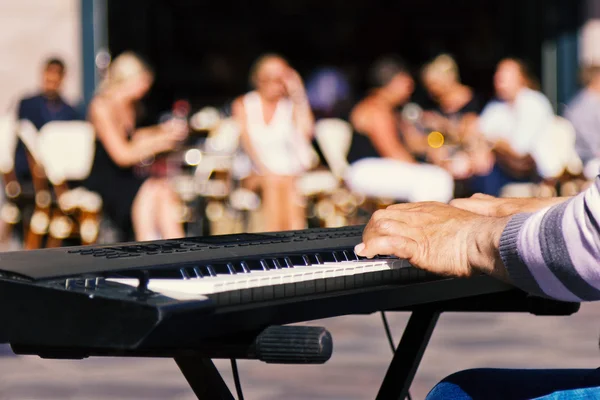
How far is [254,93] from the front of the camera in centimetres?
977

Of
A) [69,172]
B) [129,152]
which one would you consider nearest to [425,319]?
[129,152]

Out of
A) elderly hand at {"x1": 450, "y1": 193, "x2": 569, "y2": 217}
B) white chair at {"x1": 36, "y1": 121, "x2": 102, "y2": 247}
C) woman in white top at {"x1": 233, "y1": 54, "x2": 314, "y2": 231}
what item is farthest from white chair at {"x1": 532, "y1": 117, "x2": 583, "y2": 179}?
elderly hand at {"x1": 450, "y1": 193, "x2": 569, "y2": 217}

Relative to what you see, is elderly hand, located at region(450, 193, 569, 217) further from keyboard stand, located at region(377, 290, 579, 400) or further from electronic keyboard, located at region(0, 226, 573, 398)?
electronic keyboard, located at region(0, 226, 573, 398)

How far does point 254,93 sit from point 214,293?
26.3ft

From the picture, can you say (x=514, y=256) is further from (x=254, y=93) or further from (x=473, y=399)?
(x=254, y=93)

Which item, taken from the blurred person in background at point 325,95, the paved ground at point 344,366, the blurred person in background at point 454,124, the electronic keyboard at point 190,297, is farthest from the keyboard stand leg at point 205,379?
the blurred person in background at point 325,95

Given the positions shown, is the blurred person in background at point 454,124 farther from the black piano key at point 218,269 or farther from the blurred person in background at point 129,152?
the black piano key at point 218,269

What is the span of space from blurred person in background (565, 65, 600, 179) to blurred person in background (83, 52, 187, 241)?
3279 millimetres

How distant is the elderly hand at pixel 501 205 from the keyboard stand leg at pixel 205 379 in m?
0.62

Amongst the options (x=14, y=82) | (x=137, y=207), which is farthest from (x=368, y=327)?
(x=14, y=82)

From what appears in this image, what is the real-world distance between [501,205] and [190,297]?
98cm

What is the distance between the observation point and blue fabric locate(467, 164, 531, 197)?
10.6 metres

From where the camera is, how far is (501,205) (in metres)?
2.56

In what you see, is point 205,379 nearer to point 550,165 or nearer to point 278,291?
point 278,291
